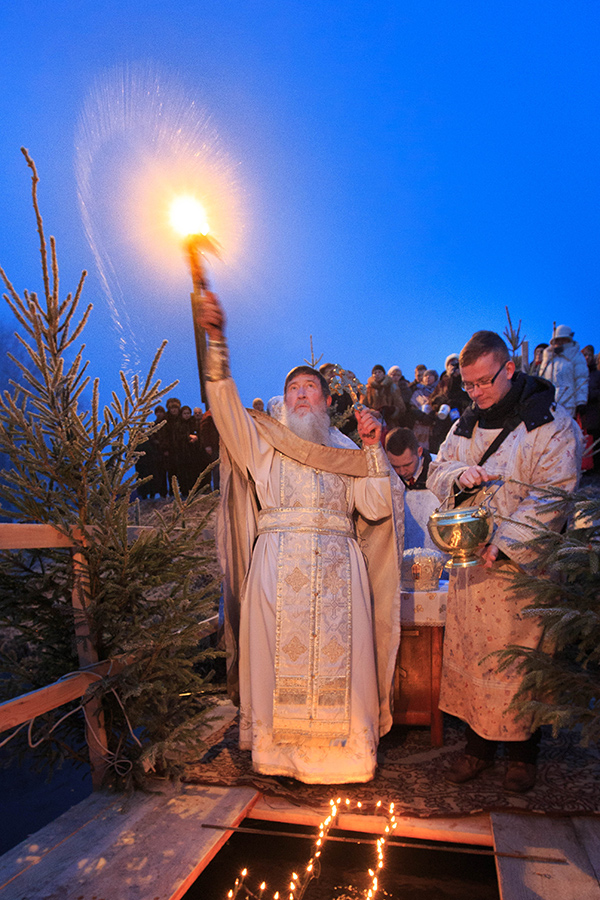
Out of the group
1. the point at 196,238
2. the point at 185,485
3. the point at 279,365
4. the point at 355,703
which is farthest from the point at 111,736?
the point at 279,365

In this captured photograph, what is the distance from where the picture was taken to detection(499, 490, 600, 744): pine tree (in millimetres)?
2811

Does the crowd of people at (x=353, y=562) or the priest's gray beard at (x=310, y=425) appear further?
the priest's gray beard at (x=310, y=425)

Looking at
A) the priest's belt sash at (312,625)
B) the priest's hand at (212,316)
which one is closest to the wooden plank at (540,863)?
the priest's belt sash at (312,625)

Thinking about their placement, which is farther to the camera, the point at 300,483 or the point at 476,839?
the point at 300,483

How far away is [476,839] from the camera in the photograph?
2.82 m

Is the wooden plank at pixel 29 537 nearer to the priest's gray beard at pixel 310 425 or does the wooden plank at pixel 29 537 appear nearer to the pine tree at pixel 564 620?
the priest's gray beard at pixel 310 425

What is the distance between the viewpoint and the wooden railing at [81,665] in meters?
2.67

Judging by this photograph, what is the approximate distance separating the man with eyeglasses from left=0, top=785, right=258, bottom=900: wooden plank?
1332mm

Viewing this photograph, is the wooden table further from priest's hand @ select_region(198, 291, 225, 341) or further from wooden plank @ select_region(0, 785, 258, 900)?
priest's hand @ select_region(198, 291, 225, 341)

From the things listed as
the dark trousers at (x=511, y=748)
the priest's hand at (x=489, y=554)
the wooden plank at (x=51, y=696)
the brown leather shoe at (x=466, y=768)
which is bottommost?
the brown leather shoe at (x=466, y=768)

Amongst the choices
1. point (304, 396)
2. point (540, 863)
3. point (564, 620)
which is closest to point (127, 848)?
point (540, 863)

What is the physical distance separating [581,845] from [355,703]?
47.4 inches

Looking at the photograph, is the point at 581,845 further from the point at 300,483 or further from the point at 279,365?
the point at 279,365

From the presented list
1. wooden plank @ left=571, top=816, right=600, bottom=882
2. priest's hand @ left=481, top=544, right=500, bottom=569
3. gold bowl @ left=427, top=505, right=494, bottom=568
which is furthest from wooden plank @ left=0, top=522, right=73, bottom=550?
wooden plank @ left=571, top=816, right=600, bottom=882
